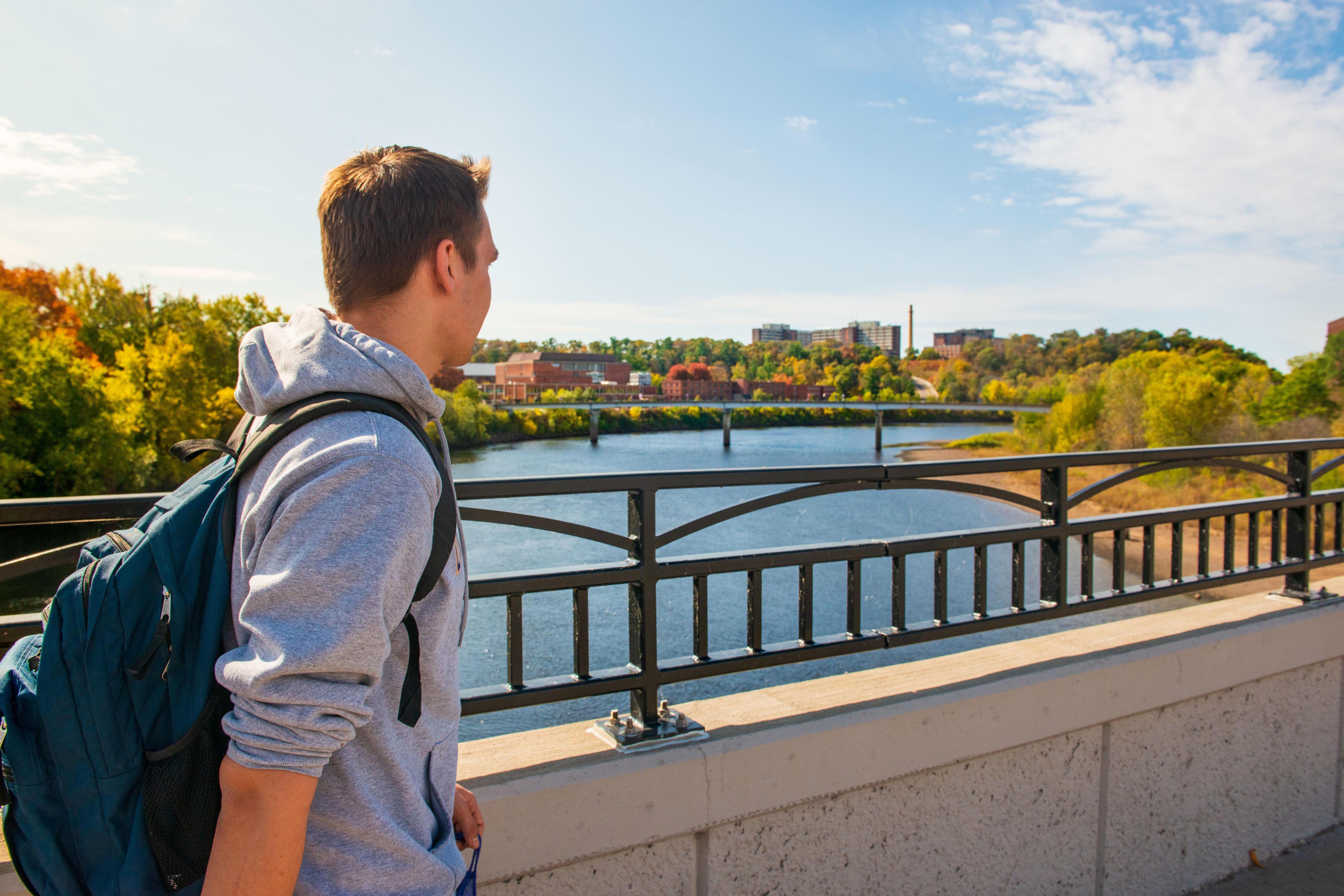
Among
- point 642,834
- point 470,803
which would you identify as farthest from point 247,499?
point 642,834

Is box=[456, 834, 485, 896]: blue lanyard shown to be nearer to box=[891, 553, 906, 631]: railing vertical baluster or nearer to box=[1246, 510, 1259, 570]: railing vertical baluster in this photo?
box=[891, 553, 906, 631]: railing vertical baluster

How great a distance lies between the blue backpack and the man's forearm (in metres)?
0.05

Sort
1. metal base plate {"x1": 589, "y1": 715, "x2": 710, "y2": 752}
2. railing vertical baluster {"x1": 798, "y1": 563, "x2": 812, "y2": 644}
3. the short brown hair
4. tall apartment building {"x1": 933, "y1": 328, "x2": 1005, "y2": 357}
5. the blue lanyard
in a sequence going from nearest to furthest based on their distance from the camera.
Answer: the short brown hair → the blue lanyard → metal base plate {"x1": 589, "y1": 715, "x2": 710, "y2": 752} → railing vertical baluster {"x1": 798, "y1": 563, "x2": 812, "y2": 644} → tall apartment building {"x1": 933, "y1": 328, "x2": 1005, "y2": 357}

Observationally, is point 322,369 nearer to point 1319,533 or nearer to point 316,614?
point 316,614

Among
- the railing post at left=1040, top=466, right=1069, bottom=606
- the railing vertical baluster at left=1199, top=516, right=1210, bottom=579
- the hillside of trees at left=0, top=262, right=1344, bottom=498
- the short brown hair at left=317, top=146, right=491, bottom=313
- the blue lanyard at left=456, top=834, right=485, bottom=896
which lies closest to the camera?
the short brown hair at left=317, top=146, right=491, bottom=313

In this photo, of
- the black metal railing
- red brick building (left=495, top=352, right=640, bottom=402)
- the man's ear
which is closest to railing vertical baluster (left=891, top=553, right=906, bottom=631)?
the black metal railing

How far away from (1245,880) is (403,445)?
3309mm

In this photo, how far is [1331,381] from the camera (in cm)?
5359

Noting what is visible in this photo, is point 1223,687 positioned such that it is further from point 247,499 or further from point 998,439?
point 998,439

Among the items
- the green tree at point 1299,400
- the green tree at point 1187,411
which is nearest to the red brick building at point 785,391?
the green tree at point 1187,411

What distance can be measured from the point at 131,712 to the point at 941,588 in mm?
2134

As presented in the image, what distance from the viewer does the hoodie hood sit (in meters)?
0.85

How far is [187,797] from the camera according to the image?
827 mm

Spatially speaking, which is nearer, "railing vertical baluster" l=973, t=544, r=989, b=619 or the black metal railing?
the black metal railing
